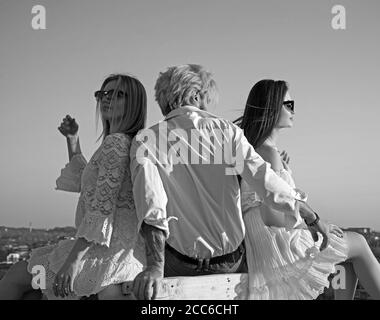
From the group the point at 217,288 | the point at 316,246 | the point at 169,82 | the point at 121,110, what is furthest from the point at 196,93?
the point at 316,246

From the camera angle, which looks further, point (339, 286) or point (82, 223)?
point (339, 286)

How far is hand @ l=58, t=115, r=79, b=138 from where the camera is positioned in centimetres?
348

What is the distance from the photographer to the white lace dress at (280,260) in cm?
297

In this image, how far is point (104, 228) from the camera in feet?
8.63

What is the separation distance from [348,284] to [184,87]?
1657 millimetres

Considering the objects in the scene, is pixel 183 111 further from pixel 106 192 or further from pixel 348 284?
pixel 348 284

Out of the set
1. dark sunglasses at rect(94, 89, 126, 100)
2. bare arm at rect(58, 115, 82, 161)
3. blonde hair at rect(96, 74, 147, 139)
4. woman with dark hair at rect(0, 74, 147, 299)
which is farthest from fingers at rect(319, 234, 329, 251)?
bare arm at rect(58, 115, 82, 161)

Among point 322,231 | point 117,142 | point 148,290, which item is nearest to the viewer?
point 148,290

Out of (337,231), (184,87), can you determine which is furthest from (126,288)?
(337,231)

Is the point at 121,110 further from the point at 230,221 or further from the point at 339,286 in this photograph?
the point at 339,286

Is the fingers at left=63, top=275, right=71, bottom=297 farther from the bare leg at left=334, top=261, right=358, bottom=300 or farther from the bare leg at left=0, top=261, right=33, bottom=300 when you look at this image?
the bare leg at left=334, top=261, right=358, bottom=300

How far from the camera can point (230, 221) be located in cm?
280

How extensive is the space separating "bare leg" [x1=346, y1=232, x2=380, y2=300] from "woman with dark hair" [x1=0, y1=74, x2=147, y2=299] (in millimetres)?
1412
